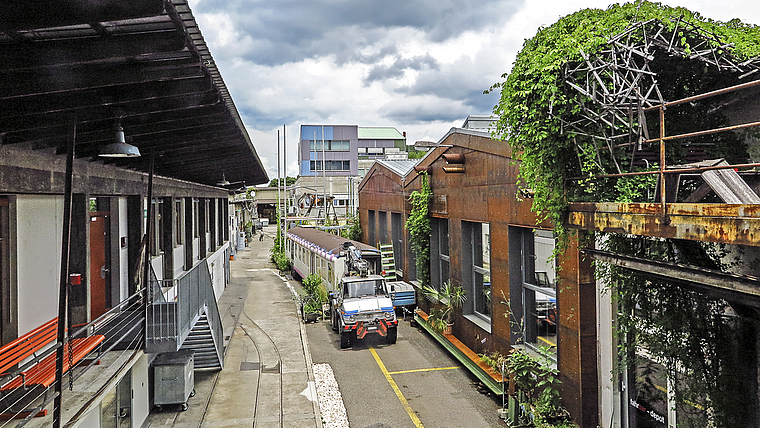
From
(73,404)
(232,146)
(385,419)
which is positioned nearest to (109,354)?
(73,404)

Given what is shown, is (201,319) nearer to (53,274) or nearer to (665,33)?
(53,274)

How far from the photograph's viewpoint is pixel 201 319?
42.1 ft

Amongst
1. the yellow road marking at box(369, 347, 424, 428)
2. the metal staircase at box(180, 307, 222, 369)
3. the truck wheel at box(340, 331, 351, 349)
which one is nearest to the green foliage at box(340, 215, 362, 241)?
the truck wheel at box(340, 331, 351, 349)

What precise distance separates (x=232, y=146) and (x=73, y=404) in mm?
6277

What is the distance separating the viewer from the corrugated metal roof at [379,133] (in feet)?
277

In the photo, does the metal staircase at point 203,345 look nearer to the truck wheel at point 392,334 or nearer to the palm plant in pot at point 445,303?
the truck wheel at point 392,334

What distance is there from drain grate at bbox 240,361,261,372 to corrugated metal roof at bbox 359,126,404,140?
70611mm

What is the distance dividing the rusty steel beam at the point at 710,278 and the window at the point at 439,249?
37.8 ft

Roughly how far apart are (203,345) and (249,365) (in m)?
1.75

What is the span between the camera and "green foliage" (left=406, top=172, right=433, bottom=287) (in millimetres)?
17656

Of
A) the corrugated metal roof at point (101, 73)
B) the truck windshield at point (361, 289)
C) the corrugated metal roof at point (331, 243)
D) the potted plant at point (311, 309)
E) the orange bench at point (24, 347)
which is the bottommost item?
the potted plant at point (311, 309)

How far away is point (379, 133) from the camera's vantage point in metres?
85.7

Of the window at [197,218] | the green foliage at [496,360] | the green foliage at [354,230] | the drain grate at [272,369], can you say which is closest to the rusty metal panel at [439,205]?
the green foliage at [496,360]

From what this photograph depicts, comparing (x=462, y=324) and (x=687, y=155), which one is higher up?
(x=687, y=155)
